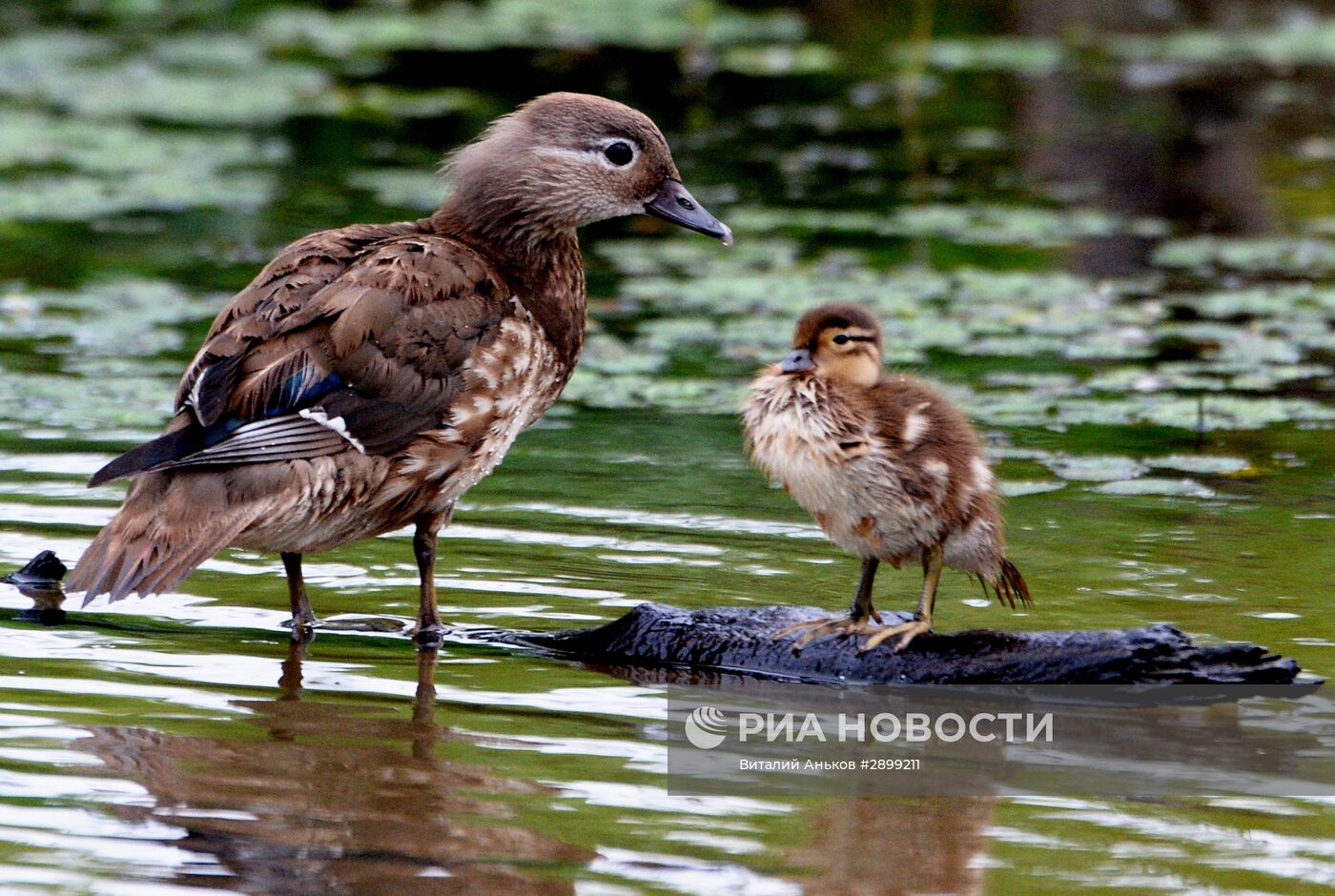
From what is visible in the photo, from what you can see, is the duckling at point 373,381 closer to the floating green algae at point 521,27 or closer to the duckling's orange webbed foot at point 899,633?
the duckling's orange webbed foot at point 899,633

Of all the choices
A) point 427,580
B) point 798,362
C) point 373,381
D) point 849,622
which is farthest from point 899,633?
point 373,381

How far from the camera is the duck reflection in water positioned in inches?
163

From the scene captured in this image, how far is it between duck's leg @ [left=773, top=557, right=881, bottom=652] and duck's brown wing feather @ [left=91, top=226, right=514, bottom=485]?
49.1 inches

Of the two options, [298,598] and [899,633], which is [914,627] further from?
[298,598]

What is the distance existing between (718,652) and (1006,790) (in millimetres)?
1196

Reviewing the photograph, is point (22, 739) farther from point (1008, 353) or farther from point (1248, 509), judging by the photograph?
point (1008, 353)

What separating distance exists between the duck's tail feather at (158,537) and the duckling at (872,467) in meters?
1.52

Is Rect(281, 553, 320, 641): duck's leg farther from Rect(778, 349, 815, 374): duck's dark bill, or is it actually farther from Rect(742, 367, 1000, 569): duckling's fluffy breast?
Rect(778, 349, 815, 374): duck's dark bill

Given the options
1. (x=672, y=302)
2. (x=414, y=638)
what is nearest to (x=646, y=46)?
(x=672, y=302)

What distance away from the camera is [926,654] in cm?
552

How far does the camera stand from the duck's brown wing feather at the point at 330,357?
5578 mm

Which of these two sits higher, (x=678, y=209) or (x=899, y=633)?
(x=678, y=209)

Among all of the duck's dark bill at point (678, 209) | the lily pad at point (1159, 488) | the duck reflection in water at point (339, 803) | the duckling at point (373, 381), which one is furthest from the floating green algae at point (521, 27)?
the duck reflection in water at point (339, 803)

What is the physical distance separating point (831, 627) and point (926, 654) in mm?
290
